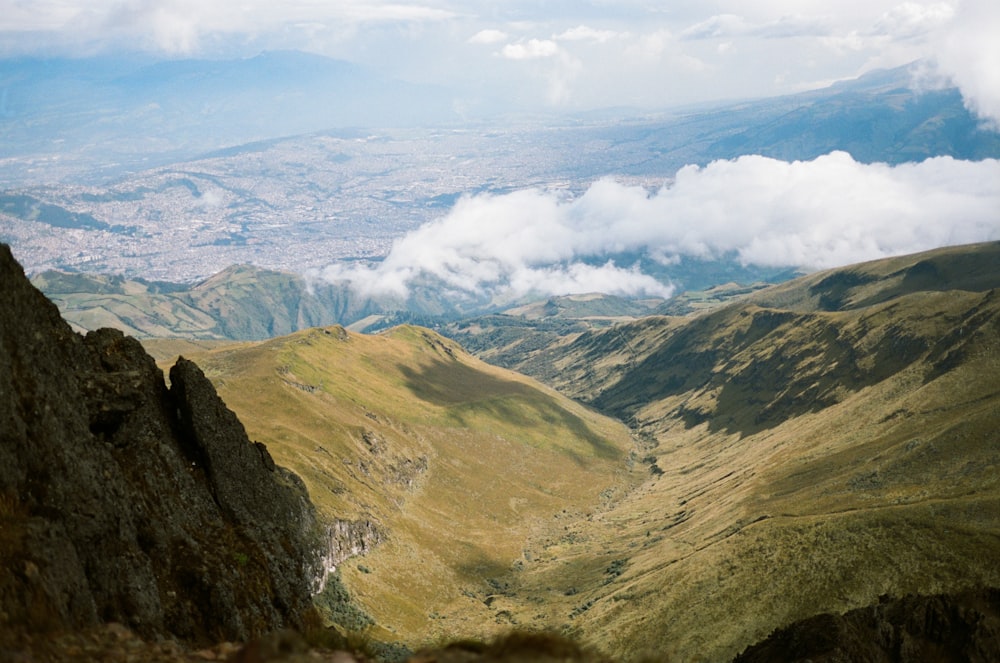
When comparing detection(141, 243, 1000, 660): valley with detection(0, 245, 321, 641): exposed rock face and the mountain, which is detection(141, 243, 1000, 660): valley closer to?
the mountain

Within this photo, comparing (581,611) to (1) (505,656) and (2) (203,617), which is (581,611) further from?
(1) (505,656)

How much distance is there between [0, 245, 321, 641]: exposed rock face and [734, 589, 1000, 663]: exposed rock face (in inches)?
1528

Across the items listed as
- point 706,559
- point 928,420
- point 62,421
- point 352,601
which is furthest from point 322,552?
point 928,420

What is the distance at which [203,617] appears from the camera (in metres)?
25.1

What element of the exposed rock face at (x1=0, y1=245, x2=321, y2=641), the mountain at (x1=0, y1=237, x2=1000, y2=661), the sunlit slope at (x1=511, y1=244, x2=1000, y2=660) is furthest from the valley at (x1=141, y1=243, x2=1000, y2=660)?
the exposed rock face at (x1=0, y1=245, x2=321, y2=641)

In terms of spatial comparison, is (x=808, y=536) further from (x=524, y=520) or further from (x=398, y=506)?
(x=524, y=520)

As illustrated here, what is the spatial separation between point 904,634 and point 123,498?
56.7m

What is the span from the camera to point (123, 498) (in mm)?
24594

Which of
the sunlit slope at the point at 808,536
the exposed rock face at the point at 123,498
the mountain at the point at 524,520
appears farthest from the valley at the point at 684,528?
the exposed rock face at the point at 123,498

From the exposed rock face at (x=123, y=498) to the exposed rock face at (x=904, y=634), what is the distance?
38.8 metres

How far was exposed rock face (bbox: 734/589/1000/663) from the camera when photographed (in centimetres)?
4891

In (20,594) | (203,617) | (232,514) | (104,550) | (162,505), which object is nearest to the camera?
(20,594)

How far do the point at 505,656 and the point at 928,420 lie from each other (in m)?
164

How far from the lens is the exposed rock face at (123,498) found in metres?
18.9
